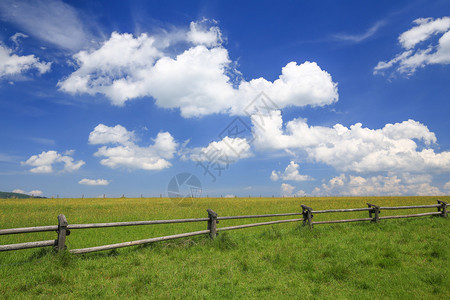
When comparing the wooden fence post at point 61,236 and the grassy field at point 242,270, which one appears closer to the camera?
the grassy field at point 242,270

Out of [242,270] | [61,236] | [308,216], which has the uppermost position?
[61,236]

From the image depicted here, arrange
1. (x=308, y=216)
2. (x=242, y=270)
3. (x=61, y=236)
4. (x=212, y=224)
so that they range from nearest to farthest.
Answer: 1. (x=242, y=270)
2. (x=61, y=236)
3. (x=212, y=224)
4. (x=308, y=216)

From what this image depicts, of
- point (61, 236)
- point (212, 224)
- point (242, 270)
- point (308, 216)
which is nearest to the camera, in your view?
point (242, 270)

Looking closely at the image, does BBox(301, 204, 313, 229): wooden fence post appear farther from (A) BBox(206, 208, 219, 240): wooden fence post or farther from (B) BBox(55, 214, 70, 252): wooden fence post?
(B) BBox(55, 214, 70, 252): wooden fence post

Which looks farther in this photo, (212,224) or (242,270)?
(212,224)

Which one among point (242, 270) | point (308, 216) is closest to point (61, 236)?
point (242, 270)

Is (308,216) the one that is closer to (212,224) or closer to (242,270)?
(212,224)

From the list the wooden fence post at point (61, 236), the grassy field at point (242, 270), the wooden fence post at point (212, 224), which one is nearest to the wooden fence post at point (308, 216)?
the grassy field at point (242, 270)

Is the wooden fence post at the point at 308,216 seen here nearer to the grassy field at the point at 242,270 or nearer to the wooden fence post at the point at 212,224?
the grassy field at the point at 242,270

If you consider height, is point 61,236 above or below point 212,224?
above

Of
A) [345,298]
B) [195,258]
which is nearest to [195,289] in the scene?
[195,258]

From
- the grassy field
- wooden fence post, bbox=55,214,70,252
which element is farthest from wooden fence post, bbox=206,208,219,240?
wooden fence post, bbox=55,214,70,252

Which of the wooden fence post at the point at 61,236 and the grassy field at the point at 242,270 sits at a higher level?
the wooden fence post at the point at 61,236

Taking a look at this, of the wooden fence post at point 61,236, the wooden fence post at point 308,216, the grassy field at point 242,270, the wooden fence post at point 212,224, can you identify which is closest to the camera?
the grassy field at point 242,270
